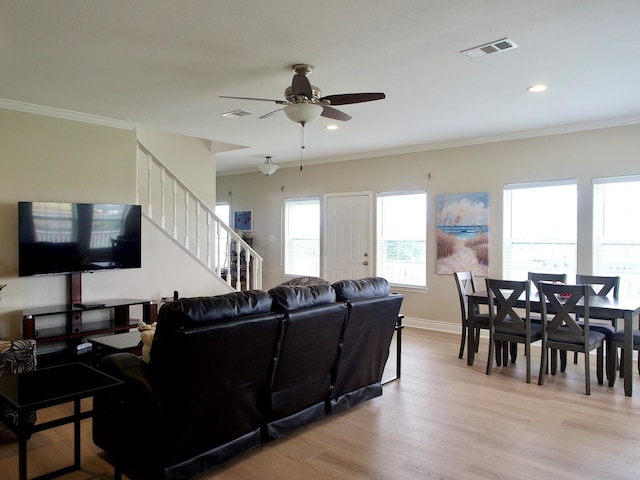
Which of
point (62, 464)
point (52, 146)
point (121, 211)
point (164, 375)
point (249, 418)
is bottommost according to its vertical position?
point (62, 464)

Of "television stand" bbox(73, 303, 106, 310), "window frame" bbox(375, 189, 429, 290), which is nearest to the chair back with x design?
"window frame" bbox(375, 189, 429, 290)

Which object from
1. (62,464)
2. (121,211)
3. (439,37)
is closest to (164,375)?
(62,464)

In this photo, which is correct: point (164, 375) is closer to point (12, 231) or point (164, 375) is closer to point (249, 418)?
point (249, 418)

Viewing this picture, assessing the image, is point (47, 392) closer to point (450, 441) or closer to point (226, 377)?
point (226, 377)

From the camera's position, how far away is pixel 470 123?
5406 millimetres

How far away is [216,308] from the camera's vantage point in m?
2.44

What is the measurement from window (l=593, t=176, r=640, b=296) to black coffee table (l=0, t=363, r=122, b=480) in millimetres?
5270

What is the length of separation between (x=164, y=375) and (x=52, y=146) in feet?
12.5

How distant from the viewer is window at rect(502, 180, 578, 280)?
557 cm

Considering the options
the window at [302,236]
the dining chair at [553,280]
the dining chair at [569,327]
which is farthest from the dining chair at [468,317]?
the window at [302,236]

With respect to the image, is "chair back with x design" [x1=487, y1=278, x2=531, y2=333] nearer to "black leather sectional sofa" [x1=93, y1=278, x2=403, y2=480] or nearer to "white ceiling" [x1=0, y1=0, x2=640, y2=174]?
"black leather sectional sofa" [x1=93, y1=278, x2=403, y2=480]

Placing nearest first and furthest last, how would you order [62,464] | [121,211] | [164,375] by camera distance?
[164,375] < [62,464] < [121,211]

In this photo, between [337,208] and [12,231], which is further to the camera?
[337,208]

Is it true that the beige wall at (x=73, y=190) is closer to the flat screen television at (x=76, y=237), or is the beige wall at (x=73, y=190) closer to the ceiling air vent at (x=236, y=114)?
the flat screen television at (x=76, y=237)
